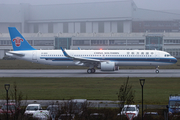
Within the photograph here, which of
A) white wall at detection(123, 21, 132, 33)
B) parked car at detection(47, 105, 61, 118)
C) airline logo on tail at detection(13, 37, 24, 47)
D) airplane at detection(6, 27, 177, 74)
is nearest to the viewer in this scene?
parked car at detection(47, 105, 61, 118)

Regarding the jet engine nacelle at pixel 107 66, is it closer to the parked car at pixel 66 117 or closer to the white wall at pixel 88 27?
the parked car at pixel 66 117

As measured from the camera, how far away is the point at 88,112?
16219 mm

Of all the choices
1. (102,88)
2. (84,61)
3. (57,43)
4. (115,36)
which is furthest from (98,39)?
(102,88)

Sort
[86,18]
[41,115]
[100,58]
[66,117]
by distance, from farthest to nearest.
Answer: [86,18]
[100,58]
[41,115]
[66,117]

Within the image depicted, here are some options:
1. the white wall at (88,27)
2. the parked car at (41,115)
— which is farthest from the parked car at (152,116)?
the white wall at (88,27)

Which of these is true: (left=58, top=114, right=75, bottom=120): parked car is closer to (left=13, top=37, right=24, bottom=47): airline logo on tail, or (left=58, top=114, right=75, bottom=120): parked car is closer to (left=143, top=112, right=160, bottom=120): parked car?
(left=143, top=112, right=160, bottom=120): parked car

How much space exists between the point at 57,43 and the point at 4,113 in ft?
288

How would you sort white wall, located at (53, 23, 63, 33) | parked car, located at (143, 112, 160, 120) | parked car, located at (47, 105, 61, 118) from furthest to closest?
1. white wall, located at (53, 23, 63, 33)
2. parked car, located at (143, 112, 160, 120)
3. parked car, located at (47, 105, 61, 118)

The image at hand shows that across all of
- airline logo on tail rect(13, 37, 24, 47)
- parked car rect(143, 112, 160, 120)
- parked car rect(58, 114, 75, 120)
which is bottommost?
parked car rect(143, 112, 160, 120)

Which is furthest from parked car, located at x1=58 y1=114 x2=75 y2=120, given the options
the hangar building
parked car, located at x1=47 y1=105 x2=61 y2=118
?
the hangar building

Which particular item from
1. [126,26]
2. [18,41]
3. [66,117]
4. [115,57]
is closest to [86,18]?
[126,26]

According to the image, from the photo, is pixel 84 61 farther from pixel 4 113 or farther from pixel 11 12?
pixel 11 12

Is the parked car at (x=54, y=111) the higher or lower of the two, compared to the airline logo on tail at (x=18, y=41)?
lower

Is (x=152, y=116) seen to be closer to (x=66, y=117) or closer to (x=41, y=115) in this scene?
(x=66, y=117)
